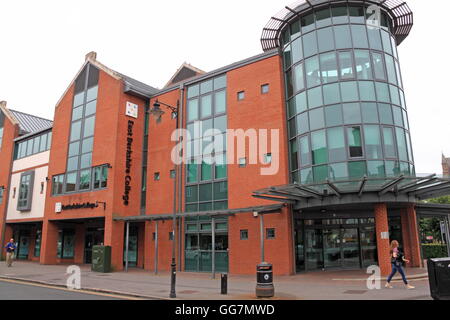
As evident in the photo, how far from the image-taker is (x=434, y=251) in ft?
75.8

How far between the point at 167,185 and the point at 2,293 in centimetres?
1165

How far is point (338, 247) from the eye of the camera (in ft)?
65.4

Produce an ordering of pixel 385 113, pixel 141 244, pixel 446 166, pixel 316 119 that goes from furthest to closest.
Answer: pixel 446 166 < pixel 141 244 < pixel 316 119 < pixel 385 113

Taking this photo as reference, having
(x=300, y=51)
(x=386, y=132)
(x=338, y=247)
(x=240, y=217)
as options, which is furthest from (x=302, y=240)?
(x=300, y=51)

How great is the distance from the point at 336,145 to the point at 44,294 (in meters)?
13.5

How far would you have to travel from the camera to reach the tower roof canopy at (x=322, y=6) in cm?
1867

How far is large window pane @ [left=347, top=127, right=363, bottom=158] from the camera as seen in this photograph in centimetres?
1673

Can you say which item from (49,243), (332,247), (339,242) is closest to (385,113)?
(339,242)

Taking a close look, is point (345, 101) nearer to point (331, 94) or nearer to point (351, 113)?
point (351, 113)

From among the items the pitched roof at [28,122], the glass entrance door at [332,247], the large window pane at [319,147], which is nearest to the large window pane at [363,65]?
the large window pane at [319,147]

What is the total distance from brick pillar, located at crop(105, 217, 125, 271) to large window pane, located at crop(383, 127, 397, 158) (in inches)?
627

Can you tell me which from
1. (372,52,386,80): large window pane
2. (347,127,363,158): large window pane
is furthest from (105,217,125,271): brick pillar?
(372,52,386,80): large window pane

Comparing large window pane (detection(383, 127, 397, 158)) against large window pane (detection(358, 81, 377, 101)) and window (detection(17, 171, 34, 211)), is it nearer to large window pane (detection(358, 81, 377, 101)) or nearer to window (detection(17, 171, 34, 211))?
large window pane (detection(358, 81, 377, 101))
